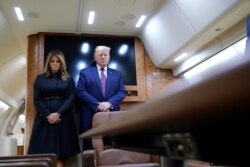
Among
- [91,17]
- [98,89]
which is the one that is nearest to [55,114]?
[98,89]

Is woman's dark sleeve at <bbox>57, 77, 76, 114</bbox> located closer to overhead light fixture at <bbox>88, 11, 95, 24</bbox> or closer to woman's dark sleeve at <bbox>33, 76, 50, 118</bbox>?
woman's dark sleeve at <bbox>33, 76, 50, 118</bbox>

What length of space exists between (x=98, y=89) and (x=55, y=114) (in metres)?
0.72

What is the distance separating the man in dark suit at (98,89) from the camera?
3.90 m

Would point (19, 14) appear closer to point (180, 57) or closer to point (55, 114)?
point (55, 114)

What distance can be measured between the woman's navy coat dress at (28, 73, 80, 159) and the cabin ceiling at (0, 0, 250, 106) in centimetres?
94

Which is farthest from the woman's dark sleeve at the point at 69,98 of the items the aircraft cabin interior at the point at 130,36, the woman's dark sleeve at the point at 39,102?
the aircraft cabin interior at the point at 130,36

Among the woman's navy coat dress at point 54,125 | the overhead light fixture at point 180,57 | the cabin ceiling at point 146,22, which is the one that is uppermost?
the cabin ceiling at point 146,22

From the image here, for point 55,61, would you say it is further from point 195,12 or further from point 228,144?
point 228,144

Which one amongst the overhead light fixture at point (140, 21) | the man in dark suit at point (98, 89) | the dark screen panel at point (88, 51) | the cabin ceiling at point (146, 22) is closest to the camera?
the cabin ceiling at point (146, 22)

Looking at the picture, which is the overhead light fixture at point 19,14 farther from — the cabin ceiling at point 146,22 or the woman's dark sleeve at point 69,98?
the woman's dark sleeve at point 69,98

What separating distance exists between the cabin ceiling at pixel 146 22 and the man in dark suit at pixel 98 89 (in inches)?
23.1

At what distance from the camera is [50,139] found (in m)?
3.72

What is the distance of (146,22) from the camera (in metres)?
4.51

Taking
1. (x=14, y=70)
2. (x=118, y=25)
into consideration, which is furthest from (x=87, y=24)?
(x=14, y=70)
